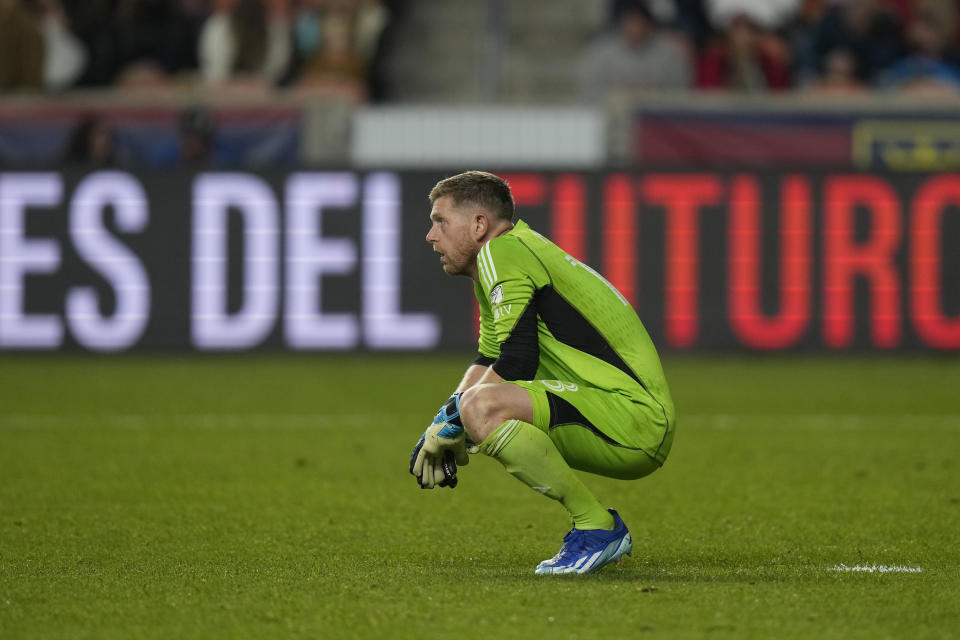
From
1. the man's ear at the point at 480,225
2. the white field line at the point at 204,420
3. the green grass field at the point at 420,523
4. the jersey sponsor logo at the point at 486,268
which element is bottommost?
the white field line at the point at 204,420

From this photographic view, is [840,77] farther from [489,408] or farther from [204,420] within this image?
[489,408]

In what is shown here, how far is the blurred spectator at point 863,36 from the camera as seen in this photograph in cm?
1667

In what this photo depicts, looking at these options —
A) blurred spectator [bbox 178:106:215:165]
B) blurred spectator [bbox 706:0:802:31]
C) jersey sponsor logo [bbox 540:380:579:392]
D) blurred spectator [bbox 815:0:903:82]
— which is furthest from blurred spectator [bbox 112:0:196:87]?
jersey sponsor logo [bbox 540:380:579:392]

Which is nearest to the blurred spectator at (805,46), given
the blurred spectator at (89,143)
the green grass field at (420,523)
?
the green grass field at (420,523)

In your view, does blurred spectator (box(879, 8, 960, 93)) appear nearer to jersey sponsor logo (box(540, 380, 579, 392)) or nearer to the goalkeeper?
the goalkeeper

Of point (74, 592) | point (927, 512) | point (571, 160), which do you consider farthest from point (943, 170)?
point (74, 592)

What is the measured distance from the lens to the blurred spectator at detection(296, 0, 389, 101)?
54.1 ft

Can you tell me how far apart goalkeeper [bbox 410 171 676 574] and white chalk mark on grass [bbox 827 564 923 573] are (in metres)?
0.74

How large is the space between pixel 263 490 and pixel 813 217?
7.74m

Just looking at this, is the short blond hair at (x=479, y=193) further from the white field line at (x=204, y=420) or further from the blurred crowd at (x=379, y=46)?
the blurred crowd at (x=379, y=46)

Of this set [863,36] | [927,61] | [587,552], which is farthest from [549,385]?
[863,36]

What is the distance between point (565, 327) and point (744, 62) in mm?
11131

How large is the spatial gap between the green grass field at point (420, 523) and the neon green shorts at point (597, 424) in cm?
40

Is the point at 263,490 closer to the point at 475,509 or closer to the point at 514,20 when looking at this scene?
the point at 475,509
